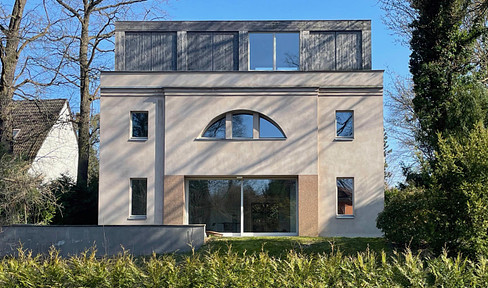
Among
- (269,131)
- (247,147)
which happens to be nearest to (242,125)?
(247,147)

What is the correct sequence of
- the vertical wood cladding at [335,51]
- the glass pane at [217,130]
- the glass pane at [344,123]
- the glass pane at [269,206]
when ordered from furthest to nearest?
the vertical wood cladding at [335,51] → the glass pane at [344,123] → the glass pane at [217,130] → the glass pane at [269,206]

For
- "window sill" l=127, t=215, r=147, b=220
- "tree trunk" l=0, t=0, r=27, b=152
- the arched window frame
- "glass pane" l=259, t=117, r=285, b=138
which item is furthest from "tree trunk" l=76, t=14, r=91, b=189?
"glass pane" l=259, t=117, r=285, b=138

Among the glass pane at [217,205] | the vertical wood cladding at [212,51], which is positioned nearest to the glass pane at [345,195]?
the glass pane at [217,205]

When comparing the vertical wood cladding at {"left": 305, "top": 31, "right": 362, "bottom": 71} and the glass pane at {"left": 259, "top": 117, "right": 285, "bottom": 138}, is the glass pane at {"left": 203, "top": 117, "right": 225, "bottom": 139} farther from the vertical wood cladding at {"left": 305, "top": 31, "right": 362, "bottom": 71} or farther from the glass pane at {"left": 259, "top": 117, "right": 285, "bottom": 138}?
the vertical wood cladding at {"left": 305, "top": 31, "right": 362, "bottom": 71}

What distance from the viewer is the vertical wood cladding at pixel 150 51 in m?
22.8

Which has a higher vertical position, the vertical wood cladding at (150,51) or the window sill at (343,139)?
the vertical wood cladding at (150,51)

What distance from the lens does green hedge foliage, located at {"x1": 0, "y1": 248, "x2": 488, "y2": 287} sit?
8.42 metres

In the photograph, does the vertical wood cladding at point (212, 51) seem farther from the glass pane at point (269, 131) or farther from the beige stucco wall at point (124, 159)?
the glass pane at point (269, 131)

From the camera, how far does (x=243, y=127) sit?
21859 millimetres

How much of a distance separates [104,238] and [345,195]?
9.62 m

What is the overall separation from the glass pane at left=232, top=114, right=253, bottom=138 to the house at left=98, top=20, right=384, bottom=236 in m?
0.04

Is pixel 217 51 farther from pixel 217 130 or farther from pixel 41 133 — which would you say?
pixel 41 133

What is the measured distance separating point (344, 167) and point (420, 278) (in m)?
13.5

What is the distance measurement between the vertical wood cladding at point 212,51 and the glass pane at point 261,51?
638 mm
